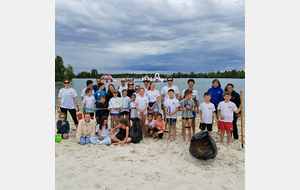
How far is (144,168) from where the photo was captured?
3.73m

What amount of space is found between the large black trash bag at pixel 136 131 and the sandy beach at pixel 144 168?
0.18 m

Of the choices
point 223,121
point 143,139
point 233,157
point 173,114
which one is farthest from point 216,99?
point 143,139

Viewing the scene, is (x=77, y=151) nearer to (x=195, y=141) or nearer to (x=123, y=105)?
(x=123, y=105)

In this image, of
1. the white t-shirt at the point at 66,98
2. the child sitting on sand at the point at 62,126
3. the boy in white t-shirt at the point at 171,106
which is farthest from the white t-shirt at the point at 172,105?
the child sitting on sand at the point at 62,126

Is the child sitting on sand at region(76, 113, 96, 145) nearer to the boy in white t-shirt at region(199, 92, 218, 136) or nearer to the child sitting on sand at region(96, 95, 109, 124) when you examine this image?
the child sitting on sand at region(96, 95, 109, 124)

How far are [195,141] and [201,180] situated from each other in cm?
126

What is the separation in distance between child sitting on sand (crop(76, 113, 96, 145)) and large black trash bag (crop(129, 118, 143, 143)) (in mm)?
1022

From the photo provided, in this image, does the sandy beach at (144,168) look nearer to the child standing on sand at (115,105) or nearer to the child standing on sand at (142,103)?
the child standing on sand at (142,103)

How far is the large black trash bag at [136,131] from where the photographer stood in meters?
5.01

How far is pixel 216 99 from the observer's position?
5418 millimetres

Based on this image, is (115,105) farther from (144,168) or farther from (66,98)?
(144,168)

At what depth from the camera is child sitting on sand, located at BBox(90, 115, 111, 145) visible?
4.86 m

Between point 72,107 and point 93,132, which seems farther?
point 72,107

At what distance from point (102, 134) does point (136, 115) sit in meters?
1.11
